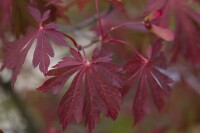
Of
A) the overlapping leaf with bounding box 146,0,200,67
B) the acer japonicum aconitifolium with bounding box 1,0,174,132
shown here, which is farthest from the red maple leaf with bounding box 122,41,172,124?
the overlapping leaf with bounding box 146,0,200,67

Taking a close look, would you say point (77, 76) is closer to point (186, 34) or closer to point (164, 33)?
point (164, 33)

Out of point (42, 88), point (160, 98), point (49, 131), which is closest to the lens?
point (42, 88)

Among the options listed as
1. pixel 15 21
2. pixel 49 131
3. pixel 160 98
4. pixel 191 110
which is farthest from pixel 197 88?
pixel 15 21

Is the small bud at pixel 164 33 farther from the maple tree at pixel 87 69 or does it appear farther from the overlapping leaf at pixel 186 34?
the overlapping leaf at pixel 186 34

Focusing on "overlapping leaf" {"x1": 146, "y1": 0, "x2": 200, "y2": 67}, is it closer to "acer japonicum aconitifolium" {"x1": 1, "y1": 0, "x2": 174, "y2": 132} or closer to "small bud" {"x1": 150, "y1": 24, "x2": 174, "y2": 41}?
"small bud" {"x1": 150, "y1": 24, "x2": 174, "y2": 41}

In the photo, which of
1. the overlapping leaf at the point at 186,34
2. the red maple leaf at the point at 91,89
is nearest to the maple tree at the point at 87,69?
the red maple leaf at the point at 91,89

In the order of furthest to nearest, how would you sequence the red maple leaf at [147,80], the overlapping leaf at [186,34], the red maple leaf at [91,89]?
the overlapping leaf at [186,34]
the red maple leaf at [147,80]
the red maple leaf at [91,89]

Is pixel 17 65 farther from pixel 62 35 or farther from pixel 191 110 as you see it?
pixel 191 110
